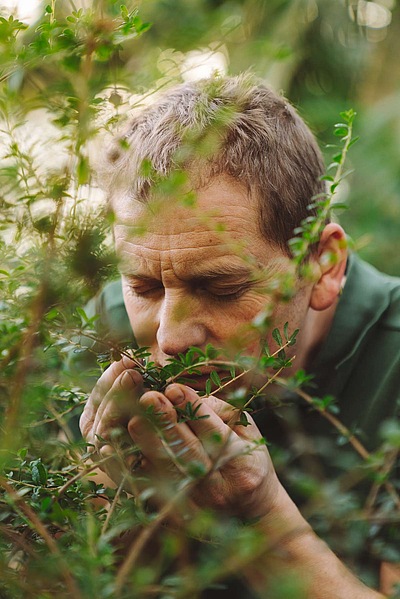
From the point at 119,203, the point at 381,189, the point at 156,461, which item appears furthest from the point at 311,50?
the point at 156,461

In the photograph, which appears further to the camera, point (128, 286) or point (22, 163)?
point (128, 286)

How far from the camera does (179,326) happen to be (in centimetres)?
175

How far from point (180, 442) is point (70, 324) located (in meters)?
0.33

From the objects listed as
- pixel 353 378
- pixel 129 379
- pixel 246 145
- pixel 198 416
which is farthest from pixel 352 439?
pixel 353 378

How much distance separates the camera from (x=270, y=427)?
2305 millimetres

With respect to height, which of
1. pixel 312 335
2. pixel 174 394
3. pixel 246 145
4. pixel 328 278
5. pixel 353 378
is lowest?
pixel 353 378

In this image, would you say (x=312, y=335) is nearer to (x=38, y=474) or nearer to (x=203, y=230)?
(x=203, y=230)

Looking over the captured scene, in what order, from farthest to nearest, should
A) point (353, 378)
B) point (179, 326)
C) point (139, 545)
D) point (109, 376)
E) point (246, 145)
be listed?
point (353, 378), point (246, 145), point (179, 326), point (109, 376), point (139, 545)

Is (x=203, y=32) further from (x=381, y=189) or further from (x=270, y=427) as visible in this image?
(x=381, y=189)

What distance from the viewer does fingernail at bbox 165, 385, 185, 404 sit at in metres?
1.32

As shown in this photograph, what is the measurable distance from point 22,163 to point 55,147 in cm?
6

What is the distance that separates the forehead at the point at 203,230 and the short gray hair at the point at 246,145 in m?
0.04

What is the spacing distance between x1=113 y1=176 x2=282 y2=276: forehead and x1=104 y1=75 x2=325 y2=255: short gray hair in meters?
0.04

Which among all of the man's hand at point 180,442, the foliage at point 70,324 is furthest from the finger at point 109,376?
the foliage at point 70,324
